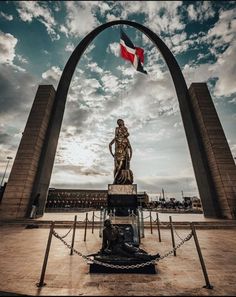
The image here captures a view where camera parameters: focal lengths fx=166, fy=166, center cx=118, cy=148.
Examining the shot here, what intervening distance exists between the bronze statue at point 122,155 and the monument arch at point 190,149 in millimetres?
7097

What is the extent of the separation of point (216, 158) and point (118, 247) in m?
12.3

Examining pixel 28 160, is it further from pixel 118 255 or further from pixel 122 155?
pixel 118 255

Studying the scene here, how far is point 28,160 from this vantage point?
13344 millimetres

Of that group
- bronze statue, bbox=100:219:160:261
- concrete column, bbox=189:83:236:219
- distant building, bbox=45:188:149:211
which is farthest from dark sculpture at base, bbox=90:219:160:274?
distant building, bbox=45:188:149:211

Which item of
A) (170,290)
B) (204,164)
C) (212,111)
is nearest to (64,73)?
(212,111)

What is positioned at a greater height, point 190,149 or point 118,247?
point 190,149

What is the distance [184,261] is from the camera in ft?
14.1

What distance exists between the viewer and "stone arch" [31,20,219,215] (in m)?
13.8

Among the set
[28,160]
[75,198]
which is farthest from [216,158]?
[75,198]

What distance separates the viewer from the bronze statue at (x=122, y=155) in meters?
10.4

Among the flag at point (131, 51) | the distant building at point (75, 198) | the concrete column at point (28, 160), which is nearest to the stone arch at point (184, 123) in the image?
the concrete column at point (28, 160)

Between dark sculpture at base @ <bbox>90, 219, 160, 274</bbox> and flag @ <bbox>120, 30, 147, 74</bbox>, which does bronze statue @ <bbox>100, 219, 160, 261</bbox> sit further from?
flag @ <bbox>120, 30, 147, 74</bbox>

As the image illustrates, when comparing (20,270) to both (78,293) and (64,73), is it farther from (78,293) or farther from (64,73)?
(64,73)

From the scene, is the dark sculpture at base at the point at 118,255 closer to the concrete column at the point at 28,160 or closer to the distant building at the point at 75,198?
the concrete column at the point at 28,160
